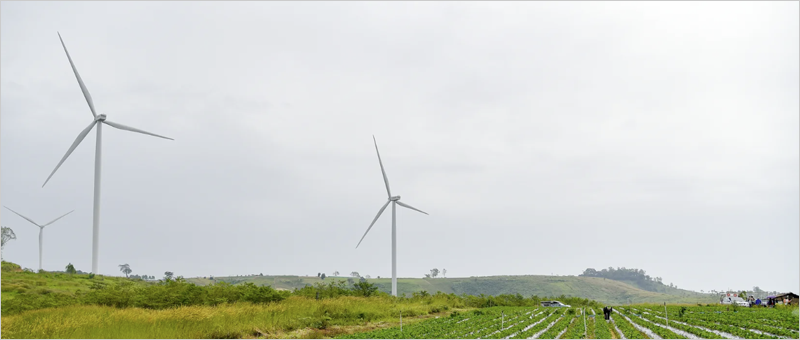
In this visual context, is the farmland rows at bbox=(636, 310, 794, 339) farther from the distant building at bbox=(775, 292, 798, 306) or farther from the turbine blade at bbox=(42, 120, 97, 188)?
the turbine blade at bbox=(42, 120, 97, 188)

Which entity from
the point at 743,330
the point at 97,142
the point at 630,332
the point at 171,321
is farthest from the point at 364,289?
the point at 743,330

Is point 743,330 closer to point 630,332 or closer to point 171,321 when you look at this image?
point 630,332

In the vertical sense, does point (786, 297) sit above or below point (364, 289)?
below

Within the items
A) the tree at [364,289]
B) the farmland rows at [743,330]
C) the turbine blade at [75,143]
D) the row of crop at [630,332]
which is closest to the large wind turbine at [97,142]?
the turbine blade at [75,143]

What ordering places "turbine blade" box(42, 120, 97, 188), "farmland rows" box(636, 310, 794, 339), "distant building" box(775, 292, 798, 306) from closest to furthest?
1. "farmland rows" box(636, 310, 794, 339)
2. "turbine blade" box(42, 120, 97, 188)
3. "distant building" box(775, 292, 798, 306)

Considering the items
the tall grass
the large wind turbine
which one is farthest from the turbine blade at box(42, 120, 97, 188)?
the tall grass

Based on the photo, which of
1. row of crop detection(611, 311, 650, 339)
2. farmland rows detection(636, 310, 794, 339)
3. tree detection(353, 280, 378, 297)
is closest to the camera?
farmland rows detection(636, 310, 794, 339)

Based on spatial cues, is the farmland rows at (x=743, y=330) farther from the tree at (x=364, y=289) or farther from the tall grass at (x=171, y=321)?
the tree at (x=364, y=289)

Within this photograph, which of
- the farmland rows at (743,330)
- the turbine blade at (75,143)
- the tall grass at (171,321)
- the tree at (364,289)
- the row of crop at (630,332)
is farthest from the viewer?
the tree at (364,289)

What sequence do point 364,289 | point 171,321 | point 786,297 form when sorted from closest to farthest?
1. point 171,321
2. point 364,289
3. point 786,297

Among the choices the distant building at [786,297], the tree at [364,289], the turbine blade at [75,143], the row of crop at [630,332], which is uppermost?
the turbine blade at [75,143]

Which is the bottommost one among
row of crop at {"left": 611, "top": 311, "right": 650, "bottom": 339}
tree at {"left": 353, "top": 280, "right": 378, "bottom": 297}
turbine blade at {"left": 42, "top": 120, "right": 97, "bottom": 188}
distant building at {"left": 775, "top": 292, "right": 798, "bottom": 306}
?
distant building at {"left": 775, "top": 292, "right": 798, "bottom": 306}

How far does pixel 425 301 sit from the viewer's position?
64.2 m

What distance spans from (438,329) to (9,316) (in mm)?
25400
